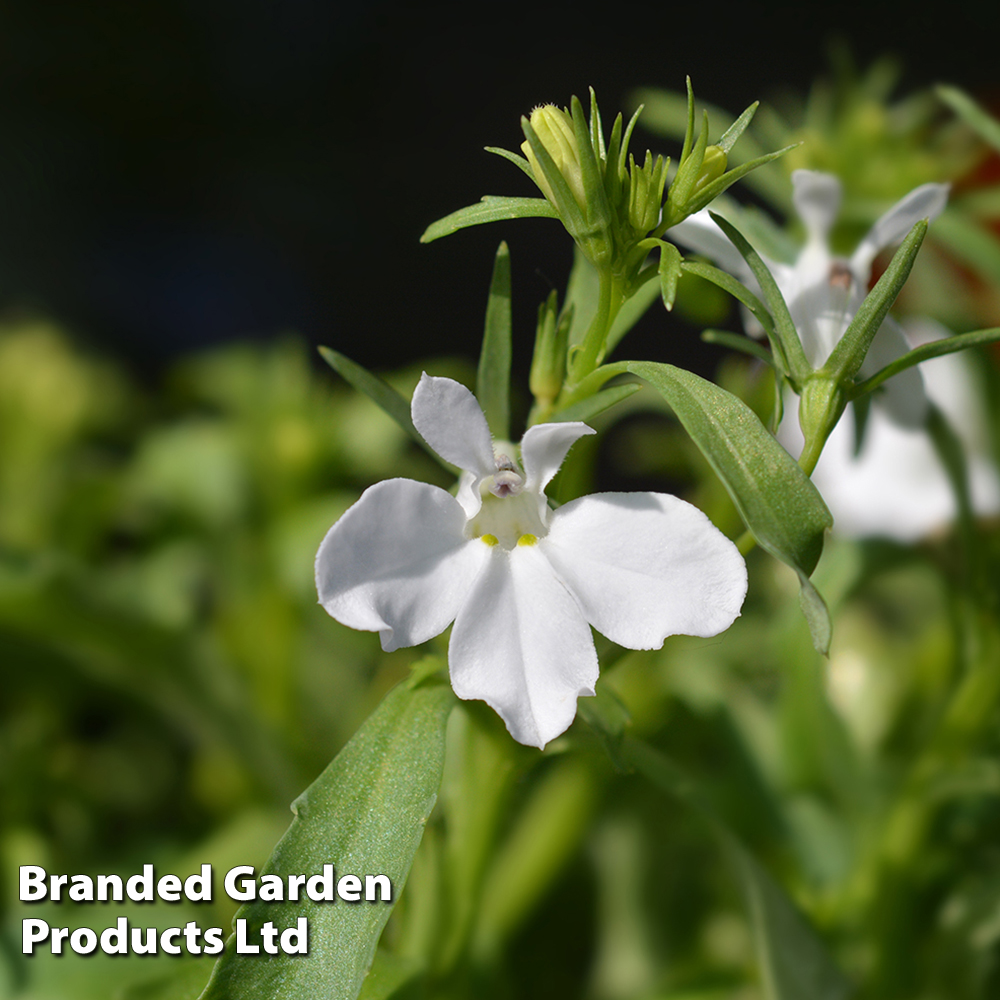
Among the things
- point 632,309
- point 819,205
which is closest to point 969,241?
point 819,205

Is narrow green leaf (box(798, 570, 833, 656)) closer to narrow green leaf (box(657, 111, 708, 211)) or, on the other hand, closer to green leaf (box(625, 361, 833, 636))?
green leaf (box(625, 361, 833, 636))

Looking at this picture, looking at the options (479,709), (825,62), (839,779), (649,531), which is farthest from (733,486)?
(825,62)

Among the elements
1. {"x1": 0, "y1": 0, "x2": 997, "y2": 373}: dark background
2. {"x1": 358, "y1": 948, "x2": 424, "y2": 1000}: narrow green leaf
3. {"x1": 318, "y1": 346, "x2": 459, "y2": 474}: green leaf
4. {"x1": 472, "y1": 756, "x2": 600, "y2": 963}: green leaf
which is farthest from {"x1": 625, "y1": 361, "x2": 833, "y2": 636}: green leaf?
{"x1": 0, "y1": 0, "x2": 997, "y2": 373}: dark background

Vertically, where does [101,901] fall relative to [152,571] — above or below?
below

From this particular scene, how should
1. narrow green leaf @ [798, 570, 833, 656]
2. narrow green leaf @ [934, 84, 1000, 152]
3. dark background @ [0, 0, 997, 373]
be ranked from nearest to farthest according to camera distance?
1. narrow green leaf @ [798, 570, 833, 656]
2. narrow green leaf @ [934, 84, 1000, 152]
3. dark background @ [0, 0, 997, 373]

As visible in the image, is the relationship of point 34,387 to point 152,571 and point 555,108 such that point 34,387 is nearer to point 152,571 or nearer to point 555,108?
point 152,571

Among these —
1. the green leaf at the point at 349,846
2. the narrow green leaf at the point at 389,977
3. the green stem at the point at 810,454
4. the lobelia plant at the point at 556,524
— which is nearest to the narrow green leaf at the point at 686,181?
the lobelia plant at the point at 556,524
